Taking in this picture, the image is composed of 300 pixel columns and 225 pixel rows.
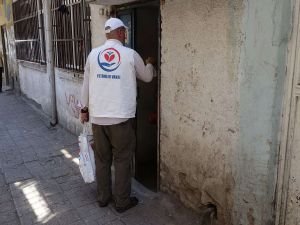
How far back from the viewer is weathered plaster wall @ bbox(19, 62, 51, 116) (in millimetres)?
8323

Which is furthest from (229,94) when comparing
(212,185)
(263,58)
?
(212,185)

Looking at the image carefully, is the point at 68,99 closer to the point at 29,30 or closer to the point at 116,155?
the point at 116,155

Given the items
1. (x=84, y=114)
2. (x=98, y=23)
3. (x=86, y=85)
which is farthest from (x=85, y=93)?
(x=98, y=23)

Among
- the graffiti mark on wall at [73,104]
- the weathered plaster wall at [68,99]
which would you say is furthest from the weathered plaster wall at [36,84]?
the graffiti mark on wall at [73,104]

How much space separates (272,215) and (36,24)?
26.8 ft

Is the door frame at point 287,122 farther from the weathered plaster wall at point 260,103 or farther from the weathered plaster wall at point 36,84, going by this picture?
the weathered plaster wall at point 36,84

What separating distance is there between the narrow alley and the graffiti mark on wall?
1.65 feet

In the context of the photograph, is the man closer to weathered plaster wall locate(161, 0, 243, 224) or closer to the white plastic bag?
the white plastic bag

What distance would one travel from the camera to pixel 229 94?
9.00 feet

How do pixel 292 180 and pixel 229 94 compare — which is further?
pixel 229 94

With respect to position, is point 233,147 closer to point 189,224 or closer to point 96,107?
point 189,224

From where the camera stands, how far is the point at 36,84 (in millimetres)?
9406

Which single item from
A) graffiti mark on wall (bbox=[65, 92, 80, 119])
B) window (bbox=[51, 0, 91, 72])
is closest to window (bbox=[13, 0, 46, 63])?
window (bbox=[51, 0, 91, 72])

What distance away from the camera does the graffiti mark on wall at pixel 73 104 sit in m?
6.29
